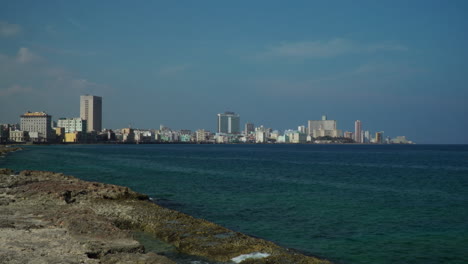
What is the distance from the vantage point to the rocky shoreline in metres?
11.8

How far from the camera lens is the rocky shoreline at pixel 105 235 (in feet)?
38.8

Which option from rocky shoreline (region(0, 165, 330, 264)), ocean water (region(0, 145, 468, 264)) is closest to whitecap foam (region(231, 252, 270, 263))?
rocky shoreline (region(0, 165, 330, 264))

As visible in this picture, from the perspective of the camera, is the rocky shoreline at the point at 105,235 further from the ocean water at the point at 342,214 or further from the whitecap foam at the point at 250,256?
the ocean water at the point at 342,214

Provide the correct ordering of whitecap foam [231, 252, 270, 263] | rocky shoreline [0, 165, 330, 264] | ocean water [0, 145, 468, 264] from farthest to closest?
1. ocean water [0, 145, 468, 264]
2. whitecap foam [231, 252, 270, 263]
3. rocky shoreline [0, 165, 330, 264]

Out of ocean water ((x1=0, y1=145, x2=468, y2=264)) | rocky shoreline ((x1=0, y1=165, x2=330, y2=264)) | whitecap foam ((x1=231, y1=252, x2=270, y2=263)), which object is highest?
rocky shoreline ((x1=0, y1=165, x2=330, y2=264))

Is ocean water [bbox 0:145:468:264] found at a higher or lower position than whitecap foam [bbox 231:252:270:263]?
lower

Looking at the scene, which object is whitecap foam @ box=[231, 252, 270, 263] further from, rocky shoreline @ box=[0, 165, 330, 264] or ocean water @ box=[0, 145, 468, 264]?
ocean water @ box=[0, 145, 468, 264]

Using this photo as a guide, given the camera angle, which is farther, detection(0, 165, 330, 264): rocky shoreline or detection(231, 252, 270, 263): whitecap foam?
detection(231, 252, 270, 263): whitecap foam

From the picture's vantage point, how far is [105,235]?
1407 cm

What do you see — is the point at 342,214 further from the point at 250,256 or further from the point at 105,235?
the point at 105,235

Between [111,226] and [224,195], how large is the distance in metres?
14.8

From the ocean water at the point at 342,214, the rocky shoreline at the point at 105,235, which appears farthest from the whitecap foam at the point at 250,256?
the ocean water at the point at 342,214

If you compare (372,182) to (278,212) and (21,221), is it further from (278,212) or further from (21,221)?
(21,221)

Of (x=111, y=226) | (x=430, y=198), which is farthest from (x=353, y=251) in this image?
(x=430, y=198)
